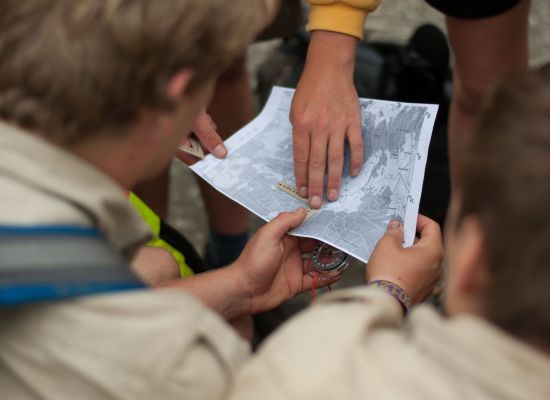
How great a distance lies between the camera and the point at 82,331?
632 millimetres

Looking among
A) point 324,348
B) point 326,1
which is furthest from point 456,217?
point 326,1

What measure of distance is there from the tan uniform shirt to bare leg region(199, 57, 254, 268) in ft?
3.21

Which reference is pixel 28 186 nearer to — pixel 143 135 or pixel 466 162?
pixel 143 135

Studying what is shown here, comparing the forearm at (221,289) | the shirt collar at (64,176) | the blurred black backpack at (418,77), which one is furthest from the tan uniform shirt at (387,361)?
the blurred black backpack at (418,77)

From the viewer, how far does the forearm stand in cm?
106

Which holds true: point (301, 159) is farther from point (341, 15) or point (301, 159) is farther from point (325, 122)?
point (341, 15)

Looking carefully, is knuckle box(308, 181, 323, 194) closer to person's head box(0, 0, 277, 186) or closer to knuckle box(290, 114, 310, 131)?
knuckle box(290, 114, 310, 131)

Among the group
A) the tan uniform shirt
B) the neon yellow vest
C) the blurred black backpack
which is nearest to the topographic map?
the neon yellow vest

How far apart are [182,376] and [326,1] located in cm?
80

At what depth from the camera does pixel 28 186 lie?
0.64m

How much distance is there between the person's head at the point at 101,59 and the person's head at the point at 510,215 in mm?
298

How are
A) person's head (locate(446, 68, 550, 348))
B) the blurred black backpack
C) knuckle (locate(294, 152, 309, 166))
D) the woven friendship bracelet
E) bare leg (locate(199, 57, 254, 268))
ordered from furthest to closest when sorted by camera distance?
the blurred black backpack
bare leg (locate(199, 57, 254, 268))
knuckle (locate(294, 152, 309, 166))
the woven friendship bracelet
person's head (locate(446, 68, 550, 348))

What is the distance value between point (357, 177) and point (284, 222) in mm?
179

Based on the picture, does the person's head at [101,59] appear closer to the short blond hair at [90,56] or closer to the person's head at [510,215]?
the short blond hair at [90,56]
